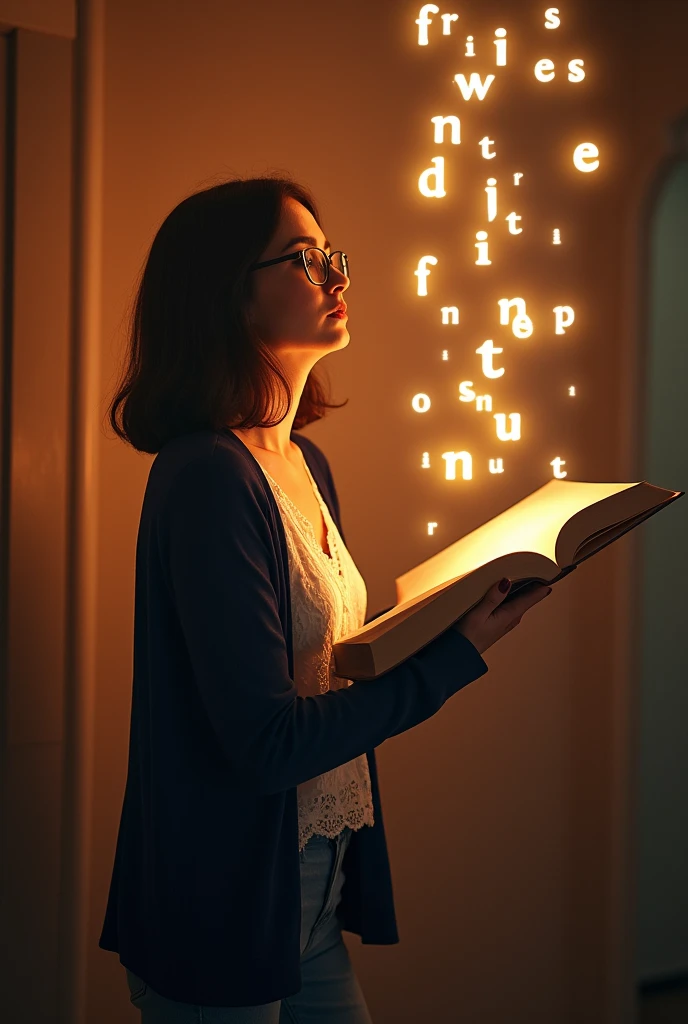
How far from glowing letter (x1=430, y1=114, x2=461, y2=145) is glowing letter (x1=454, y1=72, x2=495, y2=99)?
5cm

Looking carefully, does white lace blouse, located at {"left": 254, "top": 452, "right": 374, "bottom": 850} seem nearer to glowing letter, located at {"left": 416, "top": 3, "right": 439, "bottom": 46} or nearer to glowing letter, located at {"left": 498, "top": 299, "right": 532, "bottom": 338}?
glowing letter, located at {"left": 498, "top": 299, "right": 532, "bottom": 338}

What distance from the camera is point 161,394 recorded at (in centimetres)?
114

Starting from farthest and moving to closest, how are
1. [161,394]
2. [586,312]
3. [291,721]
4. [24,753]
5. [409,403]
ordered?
[586,312] → [409,403] → [24,753] → [161,394] → [291,721]

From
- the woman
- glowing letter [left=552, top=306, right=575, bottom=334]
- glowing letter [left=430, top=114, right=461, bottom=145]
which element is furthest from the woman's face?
glowing letter [left=552, top=306, right=575, bottom=334]

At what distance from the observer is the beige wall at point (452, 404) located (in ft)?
5.32

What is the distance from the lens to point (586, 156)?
192 centimetres

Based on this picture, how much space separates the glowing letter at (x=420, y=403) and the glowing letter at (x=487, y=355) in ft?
0.44

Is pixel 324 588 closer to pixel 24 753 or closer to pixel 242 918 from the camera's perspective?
pixel 242 918

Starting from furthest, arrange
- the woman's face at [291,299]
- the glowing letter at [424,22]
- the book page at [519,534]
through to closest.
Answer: the glowing letter at [424,22]
the woman's face at [291,299]
the book page at [519,534]

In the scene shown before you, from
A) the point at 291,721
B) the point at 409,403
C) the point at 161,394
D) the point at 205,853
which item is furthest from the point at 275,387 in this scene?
the point at 409,403

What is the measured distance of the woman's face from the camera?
1181 mm

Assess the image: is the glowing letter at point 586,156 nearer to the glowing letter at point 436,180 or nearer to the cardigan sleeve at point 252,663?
the glowing letter at point 436,180

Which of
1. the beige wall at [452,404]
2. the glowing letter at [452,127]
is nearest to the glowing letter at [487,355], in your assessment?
the beige wall at [452,404]

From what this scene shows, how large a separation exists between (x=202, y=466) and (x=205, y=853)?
0.41 meters
